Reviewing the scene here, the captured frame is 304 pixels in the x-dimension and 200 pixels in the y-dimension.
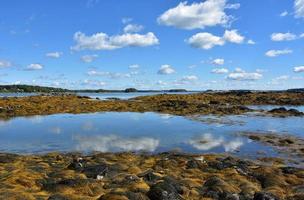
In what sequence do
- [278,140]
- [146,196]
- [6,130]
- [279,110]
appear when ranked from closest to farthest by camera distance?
[146,196]
[278,140]
[6,130]
[279,110]

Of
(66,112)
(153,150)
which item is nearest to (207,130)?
(153,150)

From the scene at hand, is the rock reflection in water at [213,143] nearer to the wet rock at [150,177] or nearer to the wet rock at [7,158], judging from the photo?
the wet rock at [150,177]

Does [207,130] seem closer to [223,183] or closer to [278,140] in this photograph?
[278,140]

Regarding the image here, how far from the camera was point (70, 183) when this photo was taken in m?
18.3

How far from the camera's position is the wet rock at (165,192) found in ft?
54.5

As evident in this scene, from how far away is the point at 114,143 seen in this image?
35000 mm

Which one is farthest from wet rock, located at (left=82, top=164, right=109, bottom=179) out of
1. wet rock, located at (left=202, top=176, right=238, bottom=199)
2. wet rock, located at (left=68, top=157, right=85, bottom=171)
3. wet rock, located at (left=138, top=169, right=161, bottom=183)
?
wet rock, located at (left=202, top=176, right=238, bottom=199)

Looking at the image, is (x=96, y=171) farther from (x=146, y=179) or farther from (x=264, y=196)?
(x=264, y=196)

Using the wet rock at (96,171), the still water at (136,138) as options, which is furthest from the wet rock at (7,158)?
the wet rock at (96,171)

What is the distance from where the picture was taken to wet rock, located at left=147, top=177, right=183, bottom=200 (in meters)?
16.6

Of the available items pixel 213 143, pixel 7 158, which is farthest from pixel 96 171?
pixel 213 143

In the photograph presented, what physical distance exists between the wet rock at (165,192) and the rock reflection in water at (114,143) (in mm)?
13585

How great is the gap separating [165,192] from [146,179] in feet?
10.3

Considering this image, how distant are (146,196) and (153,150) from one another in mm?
14426
